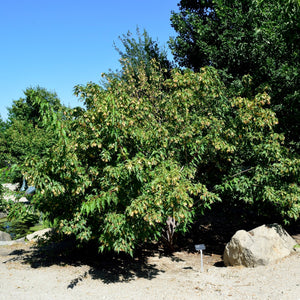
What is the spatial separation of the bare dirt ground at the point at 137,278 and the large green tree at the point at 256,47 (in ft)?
17.0

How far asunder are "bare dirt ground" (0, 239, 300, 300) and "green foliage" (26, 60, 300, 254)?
0.97m

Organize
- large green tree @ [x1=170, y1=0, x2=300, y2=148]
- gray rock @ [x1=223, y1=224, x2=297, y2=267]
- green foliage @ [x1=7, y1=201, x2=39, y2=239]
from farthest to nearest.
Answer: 1. large green tree @ [x1=170, y1=0, x2=300, y2=148]
2. gray rock @ [x1=223, y1=224, x2=297, y2=267]
3. green foliage @ [x1=7, y1=201, x2=39, y2=239]

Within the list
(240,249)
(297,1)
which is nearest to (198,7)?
(297,1)

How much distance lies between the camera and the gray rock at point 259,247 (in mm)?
7129

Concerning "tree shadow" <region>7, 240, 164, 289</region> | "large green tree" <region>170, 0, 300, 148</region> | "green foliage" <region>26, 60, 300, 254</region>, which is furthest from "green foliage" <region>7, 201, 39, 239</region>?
"large green tree" <region>170, 0, 300, 148</region>

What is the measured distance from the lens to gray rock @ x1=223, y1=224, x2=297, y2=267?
7.13 meters

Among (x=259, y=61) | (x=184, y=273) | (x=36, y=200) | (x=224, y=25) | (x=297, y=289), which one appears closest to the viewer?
(x=297, y=289)

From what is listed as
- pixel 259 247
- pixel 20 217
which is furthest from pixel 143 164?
pixel 20 217

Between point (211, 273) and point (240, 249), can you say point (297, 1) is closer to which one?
point (240, 249)

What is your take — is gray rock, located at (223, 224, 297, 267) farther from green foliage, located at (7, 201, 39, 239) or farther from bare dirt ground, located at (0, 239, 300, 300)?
green foliage, located at (7, 201, 39, 239)

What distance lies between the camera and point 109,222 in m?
5.88

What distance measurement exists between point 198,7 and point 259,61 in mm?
5308

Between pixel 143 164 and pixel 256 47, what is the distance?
24.2ft

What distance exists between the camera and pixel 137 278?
7.03 metres
